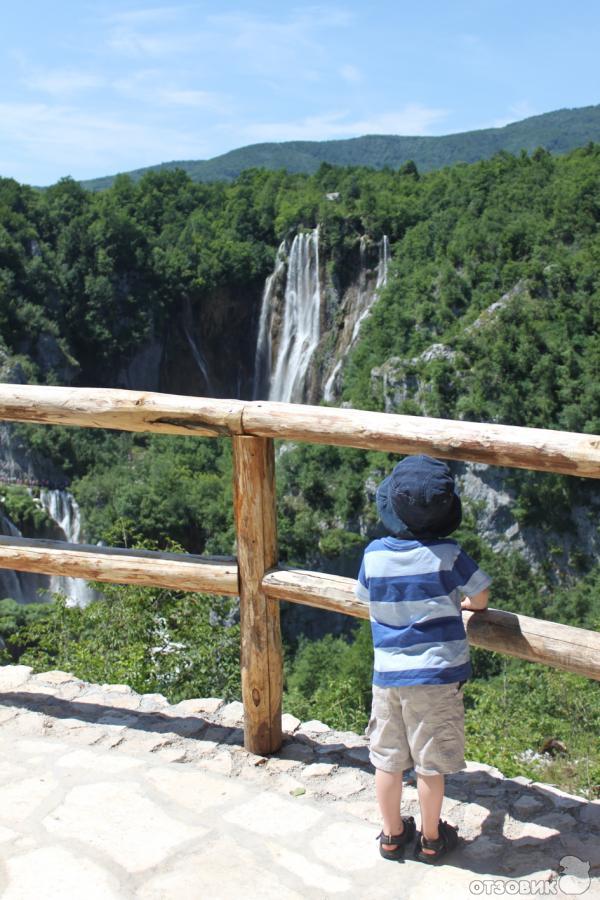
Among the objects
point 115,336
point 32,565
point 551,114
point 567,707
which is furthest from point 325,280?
point 551,114

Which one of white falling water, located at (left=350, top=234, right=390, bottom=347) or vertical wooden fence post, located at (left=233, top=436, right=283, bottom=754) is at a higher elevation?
white falling water, located at (left=350, top=234, right=390, bottom=347)

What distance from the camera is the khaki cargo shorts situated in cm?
269

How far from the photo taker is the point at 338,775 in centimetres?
335

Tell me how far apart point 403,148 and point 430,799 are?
151 meters

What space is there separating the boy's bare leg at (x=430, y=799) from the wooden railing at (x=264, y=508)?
0.49 metres

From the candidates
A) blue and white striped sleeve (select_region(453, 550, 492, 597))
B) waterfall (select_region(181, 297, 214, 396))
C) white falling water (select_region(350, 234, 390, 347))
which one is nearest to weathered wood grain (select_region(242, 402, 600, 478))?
blue and white striped sleeve (select_region(453, 550, 492, 597))

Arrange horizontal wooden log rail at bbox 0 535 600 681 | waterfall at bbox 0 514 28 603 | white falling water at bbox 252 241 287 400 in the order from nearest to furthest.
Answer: horizontal wooden log rail at bbox 0 535 600 681, waterfall at bbox 0 514 28 603, white falling water at bbox 252 241 287 400

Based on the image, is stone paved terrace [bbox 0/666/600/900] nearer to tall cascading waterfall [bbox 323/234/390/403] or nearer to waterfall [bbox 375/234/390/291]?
tall cascading waterfall [bbox 323/234/390/403]

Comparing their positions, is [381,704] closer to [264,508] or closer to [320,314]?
[264,508]

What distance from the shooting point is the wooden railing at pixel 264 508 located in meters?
2.84

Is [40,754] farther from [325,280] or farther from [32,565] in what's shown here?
[325,280]

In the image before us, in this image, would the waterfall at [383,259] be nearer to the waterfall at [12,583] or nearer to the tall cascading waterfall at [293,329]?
the tall cascading waterfall at [293,329]

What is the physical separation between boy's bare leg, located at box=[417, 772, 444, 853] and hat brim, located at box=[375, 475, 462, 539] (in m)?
0.70

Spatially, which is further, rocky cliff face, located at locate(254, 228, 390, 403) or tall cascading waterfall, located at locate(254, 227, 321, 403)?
tall cascading waterfall, located at locate(254, 227, 321, 403)
